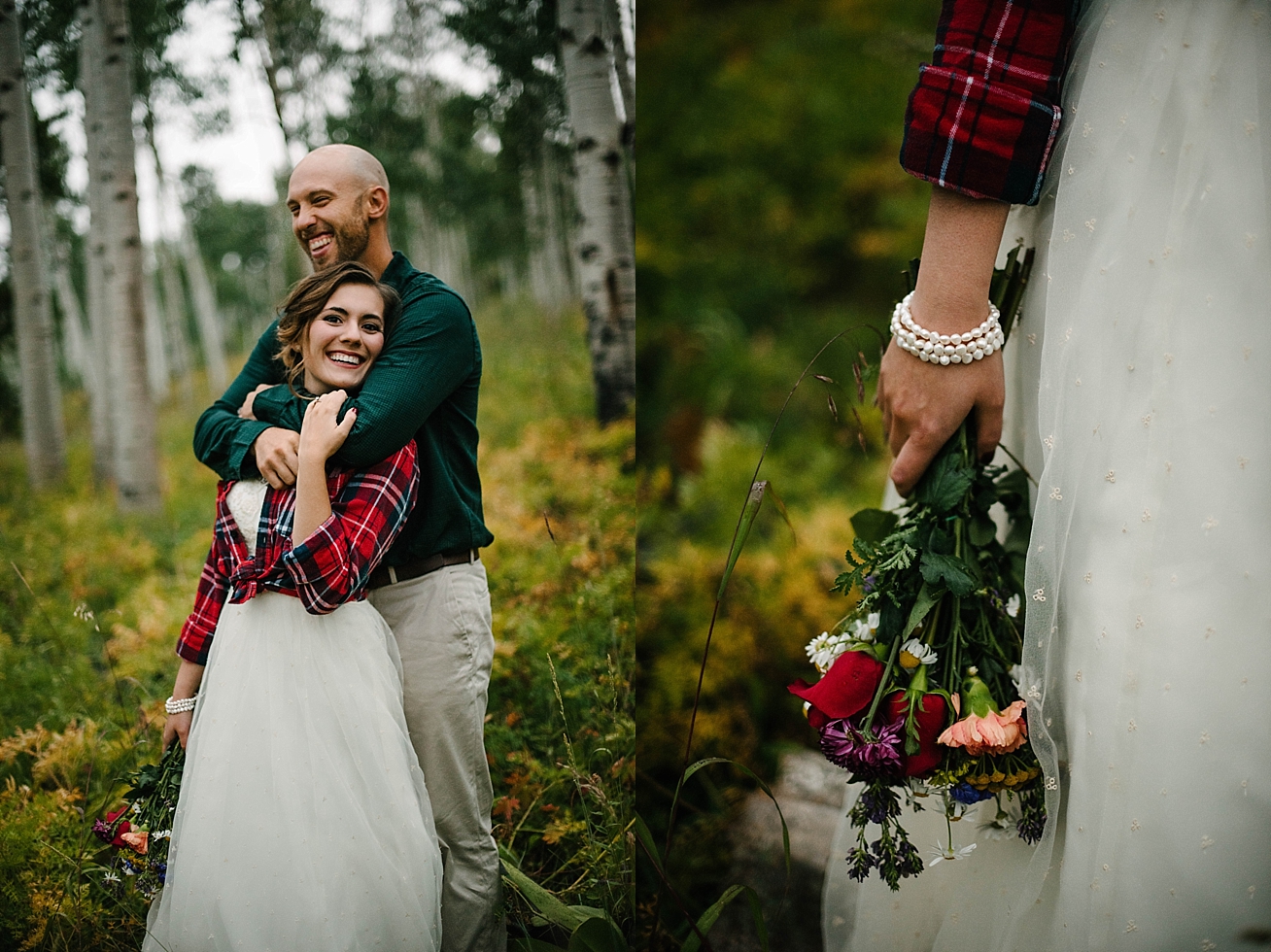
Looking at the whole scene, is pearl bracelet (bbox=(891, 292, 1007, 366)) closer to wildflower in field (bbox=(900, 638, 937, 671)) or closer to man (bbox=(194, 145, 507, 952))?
wildflower in field (bbox=(900, 638, 937, 671))

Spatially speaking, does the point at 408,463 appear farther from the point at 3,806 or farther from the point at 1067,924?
the point at 1067,924

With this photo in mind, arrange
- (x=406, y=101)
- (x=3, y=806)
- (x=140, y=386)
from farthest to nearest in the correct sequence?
(x=140, y=386) < (x=406, y=101) < (x=3, y=806)

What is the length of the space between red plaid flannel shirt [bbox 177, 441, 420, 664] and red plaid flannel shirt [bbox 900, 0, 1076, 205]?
1.02 m

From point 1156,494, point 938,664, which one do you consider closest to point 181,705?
point 938,664

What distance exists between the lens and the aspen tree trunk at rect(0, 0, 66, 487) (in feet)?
5.08

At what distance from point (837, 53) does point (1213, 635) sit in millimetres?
5662

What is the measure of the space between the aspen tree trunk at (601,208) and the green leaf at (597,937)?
3.20 feet

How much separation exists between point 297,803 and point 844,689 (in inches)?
35.1

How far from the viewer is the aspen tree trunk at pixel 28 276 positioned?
1548mm

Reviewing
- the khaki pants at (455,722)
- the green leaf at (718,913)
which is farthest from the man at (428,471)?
the green leaf at (718,913)

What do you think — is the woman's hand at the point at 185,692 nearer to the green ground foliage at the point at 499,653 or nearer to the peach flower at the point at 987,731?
the green ground foliage at the point at 499,653

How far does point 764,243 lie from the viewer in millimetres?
5617

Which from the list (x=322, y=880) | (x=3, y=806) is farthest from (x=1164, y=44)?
(x=3, y=806)

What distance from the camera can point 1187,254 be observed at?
131cm
